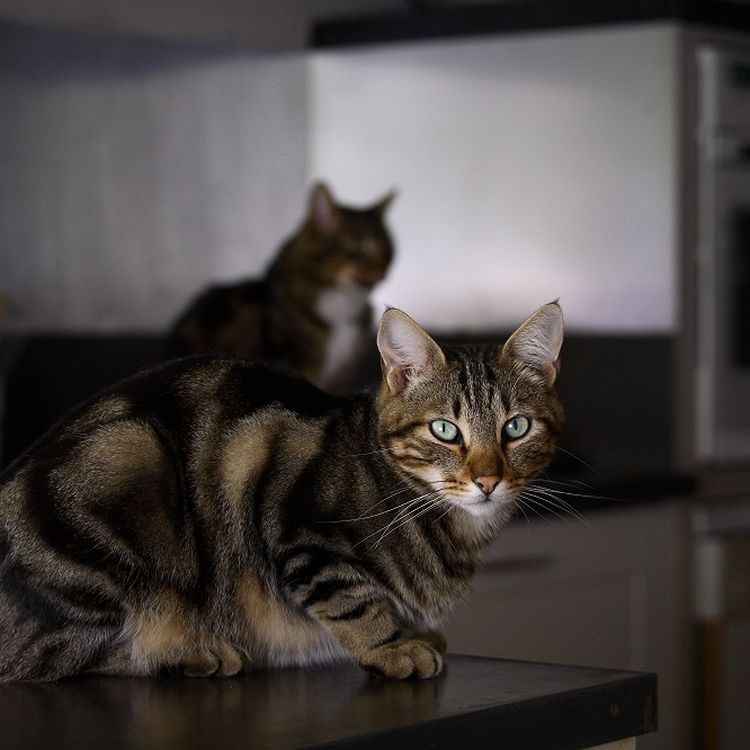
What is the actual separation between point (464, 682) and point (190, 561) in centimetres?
26

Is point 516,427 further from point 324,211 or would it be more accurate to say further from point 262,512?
point 324,211

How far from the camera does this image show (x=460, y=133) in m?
3.24

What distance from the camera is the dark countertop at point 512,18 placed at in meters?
2.97

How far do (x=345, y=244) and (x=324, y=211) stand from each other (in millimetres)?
78

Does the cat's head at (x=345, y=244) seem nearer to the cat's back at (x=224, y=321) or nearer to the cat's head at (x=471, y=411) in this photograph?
the cat's back at (x=224, y=321)

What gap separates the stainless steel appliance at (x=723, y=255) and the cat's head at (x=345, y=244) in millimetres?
659

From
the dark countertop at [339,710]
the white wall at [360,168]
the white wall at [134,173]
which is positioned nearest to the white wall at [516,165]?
the white wall at [360,168]

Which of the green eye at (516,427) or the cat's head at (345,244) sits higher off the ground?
the cat's head at (345,244)

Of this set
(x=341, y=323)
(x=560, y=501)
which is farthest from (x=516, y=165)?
(x=560, y=501)

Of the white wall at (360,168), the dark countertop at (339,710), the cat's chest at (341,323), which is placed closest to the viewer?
the dark countertop at (339,710)

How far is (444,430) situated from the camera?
133 cm

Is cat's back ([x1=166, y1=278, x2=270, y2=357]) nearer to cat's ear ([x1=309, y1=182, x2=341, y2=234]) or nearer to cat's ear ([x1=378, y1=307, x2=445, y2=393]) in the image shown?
cat's ear ([x1=309, y1=182, x2=341, y2=234])

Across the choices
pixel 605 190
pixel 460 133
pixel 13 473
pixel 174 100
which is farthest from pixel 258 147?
pixel 13 473

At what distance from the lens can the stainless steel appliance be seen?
302 cm
